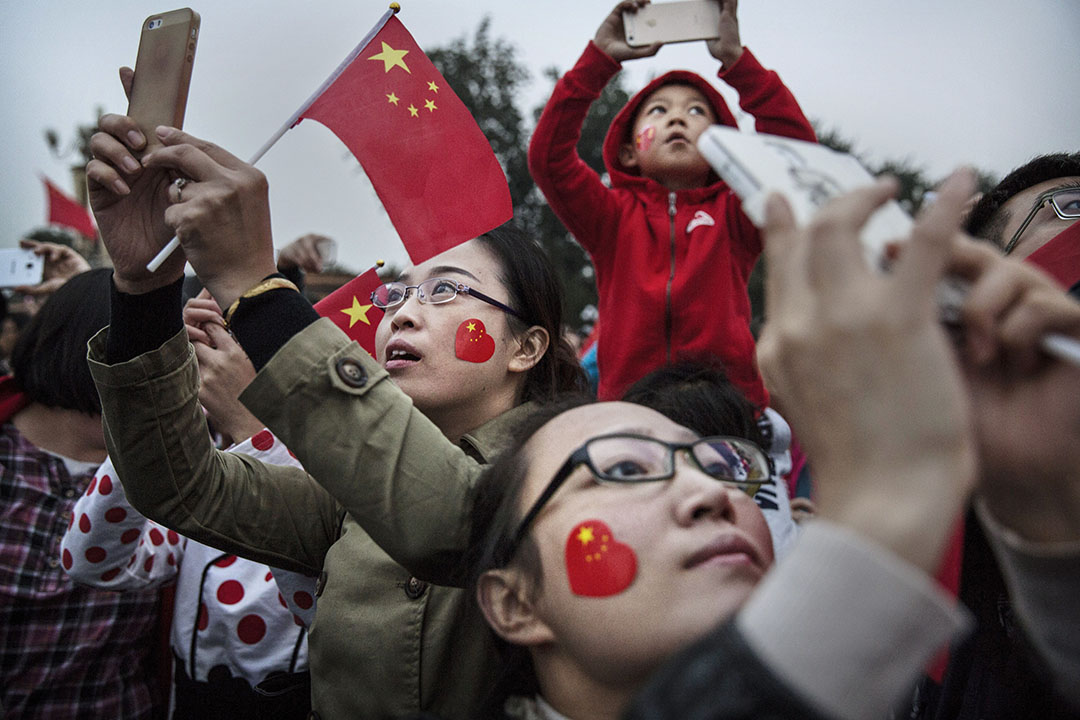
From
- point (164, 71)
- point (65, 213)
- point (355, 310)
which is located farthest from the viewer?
point (65, 213)

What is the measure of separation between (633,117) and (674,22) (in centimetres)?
86

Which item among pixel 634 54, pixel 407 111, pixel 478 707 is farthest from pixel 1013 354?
pixel 634 54

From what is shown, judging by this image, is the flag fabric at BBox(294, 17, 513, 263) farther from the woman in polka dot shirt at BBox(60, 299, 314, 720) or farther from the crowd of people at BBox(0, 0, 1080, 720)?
the woman in polka dot shirt at BBox(60, 299, 314, 720)

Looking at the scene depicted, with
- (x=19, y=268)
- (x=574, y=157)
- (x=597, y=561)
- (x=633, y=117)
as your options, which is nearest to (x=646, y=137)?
(x=633, y=117)

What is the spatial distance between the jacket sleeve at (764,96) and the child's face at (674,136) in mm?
418

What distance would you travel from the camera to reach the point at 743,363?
2994 mm

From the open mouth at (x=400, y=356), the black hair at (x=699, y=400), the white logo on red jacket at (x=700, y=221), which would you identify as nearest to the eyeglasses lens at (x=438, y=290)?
the open mouth at (x=400, y=356)

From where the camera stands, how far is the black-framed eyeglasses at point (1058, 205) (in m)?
1.87

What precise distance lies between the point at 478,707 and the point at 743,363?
1.81 meters

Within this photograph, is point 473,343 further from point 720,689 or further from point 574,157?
point 720,689

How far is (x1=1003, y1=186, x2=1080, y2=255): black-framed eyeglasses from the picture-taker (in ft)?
6.14

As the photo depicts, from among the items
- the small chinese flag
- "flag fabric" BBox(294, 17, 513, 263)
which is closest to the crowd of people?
"flag fabric" BBox(294, 17, 513, 263)

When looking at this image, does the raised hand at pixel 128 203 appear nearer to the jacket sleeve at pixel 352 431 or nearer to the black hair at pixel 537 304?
the jacket sleeve at pixel 352 431

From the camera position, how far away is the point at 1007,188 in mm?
2215
